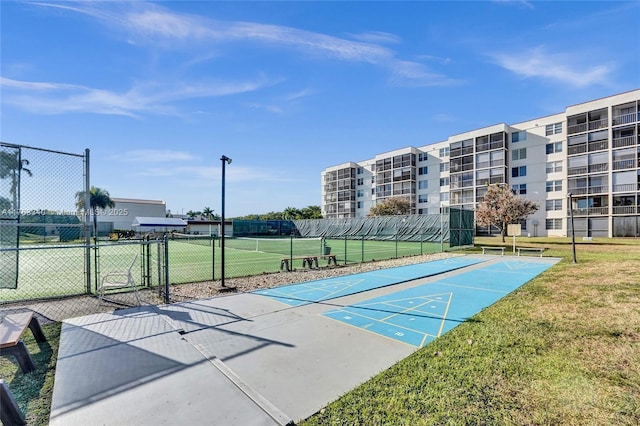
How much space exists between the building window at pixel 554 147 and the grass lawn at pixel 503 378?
43.6 m

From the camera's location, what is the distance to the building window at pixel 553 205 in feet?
129

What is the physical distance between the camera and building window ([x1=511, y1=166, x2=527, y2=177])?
42.8 meters

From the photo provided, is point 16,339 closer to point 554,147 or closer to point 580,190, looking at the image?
point 580,190

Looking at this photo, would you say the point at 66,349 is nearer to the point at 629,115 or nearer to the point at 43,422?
the point at 43,422

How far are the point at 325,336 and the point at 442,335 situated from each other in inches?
73.2

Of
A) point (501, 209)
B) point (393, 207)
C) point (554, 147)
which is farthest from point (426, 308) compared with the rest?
point (393, 207)

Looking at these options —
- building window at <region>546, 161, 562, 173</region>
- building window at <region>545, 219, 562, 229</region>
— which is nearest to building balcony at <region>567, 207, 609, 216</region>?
building window at <region>545, 219, 562, 229</region>

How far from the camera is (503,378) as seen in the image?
11.4 feet

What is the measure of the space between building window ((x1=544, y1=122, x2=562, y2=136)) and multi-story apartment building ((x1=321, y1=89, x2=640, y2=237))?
52mm

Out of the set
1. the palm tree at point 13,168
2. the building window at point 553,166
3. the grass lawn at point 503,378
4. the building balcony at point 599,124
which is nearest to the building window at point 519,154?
the building window at point 553,166

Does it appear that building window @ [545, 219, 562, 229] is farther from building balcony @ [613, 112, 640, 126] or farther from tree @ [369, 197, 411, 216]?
tree @ [369, 197, 411, 216]

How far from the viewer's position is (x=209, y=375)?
3566 millimetres

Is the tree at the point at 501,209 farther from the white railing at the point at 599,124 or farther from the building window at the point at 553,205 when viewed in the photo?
the white railing at the point at 599,124

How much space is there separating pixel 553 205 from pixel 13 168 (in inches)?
1949
